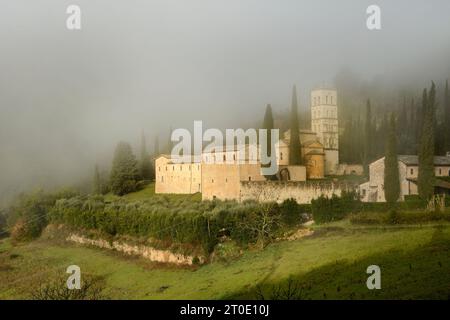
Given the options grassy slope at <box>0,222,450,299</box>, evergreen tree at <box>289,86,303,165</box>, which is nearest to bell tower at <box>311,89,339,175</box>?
evergreen tree at <box>289,86,303,165</box>

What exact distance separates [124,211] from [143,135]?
2102cm

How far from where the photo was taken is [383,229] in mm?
22422

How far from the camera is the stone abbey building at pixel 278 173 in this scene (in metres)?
30.6

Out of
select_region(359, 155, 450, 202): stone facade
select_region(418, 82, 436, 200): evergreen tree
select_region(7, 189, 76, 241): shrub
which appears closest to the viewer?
select_region(418, 82, 436, 200): evergreen tree

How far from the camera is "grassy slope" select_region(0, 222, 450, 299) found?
54.3 feet

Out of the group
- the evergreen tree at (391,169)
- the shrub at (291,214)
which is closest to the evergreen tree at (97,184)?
the shrub at (291,214)

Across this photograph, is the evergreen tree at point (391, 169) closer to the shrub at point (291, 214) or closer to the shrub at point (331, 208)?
the shrub at point (331, 208)

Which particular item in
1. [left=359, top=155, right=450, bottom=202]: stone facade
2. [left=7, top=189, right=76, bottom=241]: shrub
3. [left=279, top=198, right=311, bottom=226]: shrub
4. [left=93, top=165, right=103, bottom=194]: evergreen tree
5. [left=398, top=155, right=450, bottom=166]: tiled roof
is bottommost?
[left=7, top=189, right=76, bottom=241]: shrub

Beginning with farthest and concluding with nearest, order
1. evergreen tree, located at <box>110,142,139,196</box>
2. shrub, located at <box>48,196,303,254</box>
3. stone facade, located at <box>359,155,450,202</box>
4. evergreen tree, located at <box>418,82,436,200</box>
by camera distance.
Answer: evergreen tree, located at <box>110,142,139,196</box>
stone facade, located at <box>359,155,450,202</box>
evergreen tree, located at <box>418,82,436,200</box>
shrub, located at <box>48,196,303,254</box>

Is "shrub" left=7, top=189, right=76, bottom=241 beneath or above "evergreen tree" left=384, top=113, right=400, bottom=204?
beneath

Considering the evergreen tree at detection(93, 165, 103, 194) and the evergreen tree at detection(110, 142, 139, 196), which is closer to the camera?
the evergreen tree at detection(110, 142, 139, 196)

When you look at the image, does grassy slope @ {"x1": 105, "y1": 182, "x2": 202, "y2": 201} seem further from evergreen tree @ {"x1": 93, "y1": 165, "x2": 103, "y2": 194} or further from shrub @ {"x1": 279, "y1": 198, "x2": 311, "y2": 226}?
shrub @ {"x1": 279, "y1": 198, "x2": 311, "y2": 226}

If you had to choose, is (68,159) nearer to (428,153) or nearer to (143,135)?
(143,135)

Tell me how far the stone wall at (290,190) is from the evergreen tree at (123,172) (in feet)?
49.9
